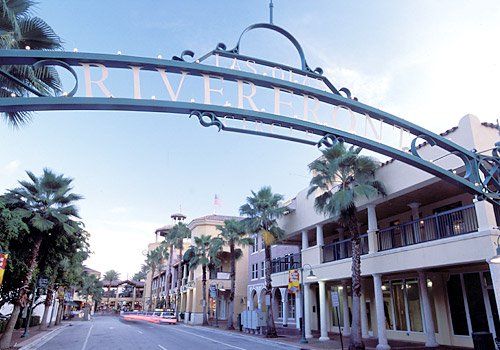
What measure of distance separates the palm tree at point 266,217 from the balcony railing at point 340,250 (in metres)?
3.78

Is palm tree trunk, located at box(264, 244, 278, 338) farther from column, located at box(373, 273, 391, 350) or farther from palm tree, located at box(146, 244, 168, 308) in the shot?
palm tree, located at box(146, 244, 168, 308)

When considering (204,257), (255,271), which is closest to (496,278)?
(255,271)

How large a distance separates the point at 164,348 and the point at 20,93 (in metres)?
13.9

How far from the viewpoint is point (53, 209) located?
19969mm

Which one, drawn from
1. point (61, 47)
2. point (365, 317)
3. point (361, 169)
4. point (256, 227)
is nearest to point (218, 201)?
point (256, 227)

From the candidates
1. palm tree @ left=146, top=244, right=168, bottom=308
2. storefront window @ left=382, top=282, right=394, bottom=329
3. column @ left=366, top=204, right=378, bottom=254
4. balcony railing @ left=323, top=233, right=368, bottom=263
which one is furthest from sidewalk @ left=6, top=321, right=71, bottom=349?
palm tree @ left=146, top=244, right=168, bottom=308

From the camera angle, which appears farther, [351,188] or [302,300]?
[302,300]

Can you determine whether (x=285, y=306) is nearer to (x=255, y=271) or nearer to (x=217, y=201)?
(x=255, y=271)

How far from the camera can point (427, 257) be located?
16.5 m

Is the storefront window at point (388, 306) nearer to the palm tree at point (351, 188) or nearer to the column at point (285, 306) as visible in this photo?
the palm tree at point (351, 188)

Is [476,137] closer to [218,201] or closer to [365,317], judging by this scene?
[365,317]

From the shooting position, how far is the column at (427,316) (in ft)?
60.8

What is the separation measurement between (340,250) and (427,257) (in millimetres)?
7396

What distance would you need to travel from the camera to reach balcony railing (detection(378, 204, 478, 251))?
56.8 feet
